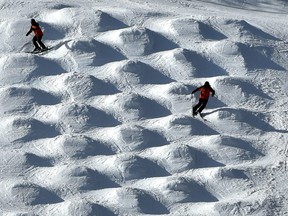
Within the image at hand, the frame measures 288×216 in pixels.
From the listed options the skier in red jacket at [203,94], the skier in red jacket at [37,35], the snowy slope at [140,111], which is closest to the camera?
the snowy slope at [140,111]

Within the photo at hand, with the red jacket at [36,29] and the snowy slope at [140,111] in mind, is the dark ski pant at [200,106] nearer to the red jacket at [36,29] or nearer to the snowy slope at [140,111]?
the snowy slope at [140,111]

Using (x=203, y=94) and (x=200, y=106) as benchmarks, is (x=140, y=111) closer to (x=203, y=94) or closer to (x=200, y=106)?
(x=200, y=106)

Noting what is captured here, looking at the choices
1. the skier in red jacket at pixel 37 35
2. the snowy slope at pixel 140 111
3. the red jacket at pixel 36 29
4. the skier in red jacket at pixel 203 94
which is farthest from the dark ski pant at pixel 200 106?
the red jacket at pixel 36 29

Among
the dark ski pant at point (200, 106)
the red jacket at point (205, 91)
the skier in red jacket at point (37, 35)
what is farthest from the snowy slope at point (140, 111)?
the red jacket at point (205, 91)

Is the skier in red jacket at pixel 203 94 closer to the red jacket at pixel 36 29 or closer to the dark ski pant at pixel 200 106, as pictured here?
the dark ski pant at pixel 200 106

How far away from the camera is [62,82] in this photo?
21953 millimetres

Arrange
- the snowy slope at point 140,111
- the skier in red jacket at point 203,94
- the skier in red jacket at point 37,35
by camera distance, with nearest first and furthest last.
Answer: the snowy slope at point 140,111 → the skier in red jacket at point 203,94 → the skier in red jacket at point 37,35

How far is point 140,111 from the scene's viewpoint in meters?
21.4

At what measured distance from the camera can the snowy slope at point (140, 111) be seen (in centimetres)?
1933

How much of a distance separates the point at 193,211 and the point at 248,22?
683 centimetres

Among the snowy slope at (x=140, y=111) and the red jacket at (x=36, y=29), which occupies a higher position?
the red jacket at (x=36, y=29)

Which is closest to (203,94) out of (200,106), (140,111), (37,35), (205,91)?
(205,91)

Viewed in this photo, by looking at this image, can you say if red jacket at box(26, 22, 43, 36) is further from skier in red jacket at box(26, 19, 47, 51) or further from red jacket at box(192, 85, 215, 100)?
red jacket at box(192, 85, 215, 100)

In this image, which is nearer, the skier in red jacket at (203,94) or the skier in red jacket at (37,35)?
the skier in red jacket at (203,94)
